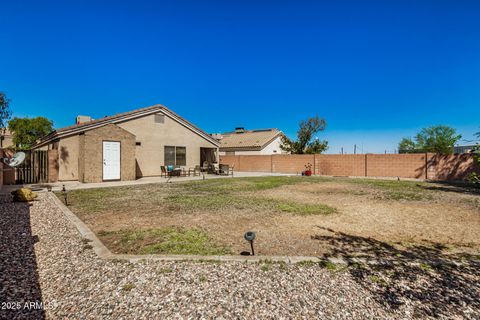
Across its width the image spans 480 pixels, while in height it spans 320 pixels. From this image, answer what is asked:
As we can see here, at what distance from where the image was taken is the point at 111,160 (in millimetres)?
14445

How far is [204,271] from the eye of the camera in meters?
3.22

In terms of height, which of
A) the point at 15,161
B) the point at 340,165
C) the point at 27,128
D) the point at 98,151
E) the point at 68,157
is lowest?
the point at 340,165

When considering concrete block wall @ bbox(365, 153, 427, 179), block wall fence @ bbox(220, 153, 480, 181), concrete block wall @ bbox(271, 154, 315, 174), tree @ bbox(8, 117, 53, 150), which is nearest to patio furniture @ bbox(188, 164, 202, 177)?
block wall fence @ bbox(220, 153, 480, 181)

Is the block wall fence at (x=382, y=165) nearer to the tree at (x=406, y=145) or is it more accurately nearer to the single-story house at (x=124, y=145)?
the single-story house at (x=124, y=145)

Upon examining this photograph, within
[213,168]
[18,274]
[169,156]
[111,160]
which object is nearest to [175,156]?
[169,156]

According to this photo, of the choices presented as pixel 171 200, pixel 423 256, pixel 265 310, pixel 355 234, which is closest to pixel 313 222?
pixel 355 234

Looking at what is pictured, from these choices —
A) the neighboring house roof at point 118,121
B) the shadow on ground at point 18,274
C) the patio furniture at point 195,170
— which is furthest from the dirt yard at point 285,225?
the patio furniture at point 195,170

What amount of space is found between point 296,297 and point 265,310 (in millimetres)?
447

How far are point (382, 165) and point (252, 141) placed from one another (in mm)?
16956

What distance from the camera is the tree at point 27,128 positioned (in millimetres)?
32763

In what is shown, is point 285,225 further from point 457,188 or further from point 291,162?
point 291,162

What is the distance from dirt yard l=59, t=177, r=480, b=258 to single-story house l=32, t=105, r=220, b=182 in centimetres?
565

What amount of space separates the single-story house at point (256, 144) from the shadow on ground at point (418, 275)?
26192 millimetres

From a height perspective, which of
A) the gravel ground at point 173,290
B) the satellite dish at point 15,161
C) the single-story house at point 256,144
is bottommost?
the gravel ground at point 173,290
